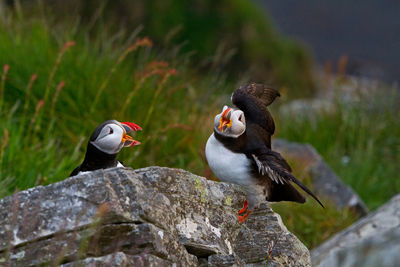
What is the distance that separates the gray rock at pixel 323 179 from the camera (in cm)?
675

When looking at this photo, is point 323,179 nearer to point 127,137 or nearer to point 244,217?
point 244,217

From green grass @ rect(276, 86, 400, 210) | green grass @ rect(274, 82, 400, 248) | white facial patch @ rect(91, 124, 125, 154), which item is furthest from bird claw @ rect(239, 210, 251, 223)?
green grass @ rect(276, 86, 400, 210)

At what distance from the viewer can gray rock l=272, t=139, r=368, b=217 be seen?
22.1 feet

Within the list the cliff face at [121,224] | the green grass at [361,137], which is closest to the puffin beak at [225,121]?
the cliff face at [121,224]

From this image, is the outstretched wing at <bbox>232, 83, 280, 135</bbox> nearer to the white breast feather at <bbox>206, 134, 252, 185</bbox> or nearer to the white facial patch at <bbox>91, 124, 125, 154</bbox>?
the white breast feather at <bbox>206, 134, 252, 185</bbox>

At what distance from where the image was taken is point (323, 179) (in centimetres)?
714

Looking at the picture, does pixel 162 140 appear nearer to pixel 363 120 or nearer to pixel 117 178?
pixel 117 178

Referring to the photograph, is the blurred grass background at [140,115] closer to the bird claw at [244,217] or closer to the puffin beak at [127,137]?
the puffin beak at [127,137]

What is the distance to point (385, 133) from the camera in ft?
29.0

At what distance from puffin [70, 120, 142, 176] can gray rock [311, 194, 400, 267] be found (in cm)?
143

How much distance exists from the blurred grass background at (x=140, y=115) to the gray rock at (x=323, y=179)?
231 millimetres

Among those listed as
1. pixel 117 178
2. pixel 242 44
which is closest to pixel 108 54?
pixel 117 178

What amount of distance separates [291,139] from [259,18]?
579cm

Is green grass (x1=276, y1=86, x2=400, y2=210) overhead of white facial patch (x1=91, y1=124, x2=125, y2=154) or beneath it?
beneath
